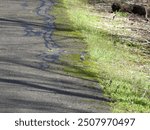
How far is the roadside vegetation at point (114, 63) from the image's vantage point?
8.94m

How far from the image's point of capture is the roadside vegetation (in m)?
8.94

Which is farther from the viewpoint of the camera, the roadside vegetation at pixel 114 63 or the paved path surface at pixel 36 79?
the roadside vegetation at pixel 114 63

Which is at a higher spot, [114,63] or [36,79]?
[36,79]

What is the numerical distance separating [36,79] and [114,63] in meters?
2.54

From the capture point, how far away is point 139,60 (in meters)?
12.5

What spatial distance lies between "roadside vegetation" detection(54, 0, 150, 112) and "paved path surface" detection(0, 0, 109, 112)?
376 millimetres

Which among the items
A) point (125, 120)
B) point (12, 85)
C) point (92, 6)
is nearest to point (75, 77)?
point (12, 85)

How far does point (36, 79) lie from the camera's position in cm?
937

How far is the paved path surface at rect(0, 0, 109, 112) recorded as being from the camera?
8.16 m

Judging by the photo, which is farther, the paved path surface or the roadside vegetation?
the roadside vegetation

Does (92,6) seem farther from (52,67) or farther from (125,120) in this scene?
(125,120)

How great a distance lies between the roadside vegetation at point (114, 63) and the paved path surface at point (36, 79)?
38 cm

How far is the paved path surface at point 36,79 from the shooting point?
26.8ft

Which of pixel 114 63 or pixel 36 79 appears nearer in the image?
pixel 36 79
